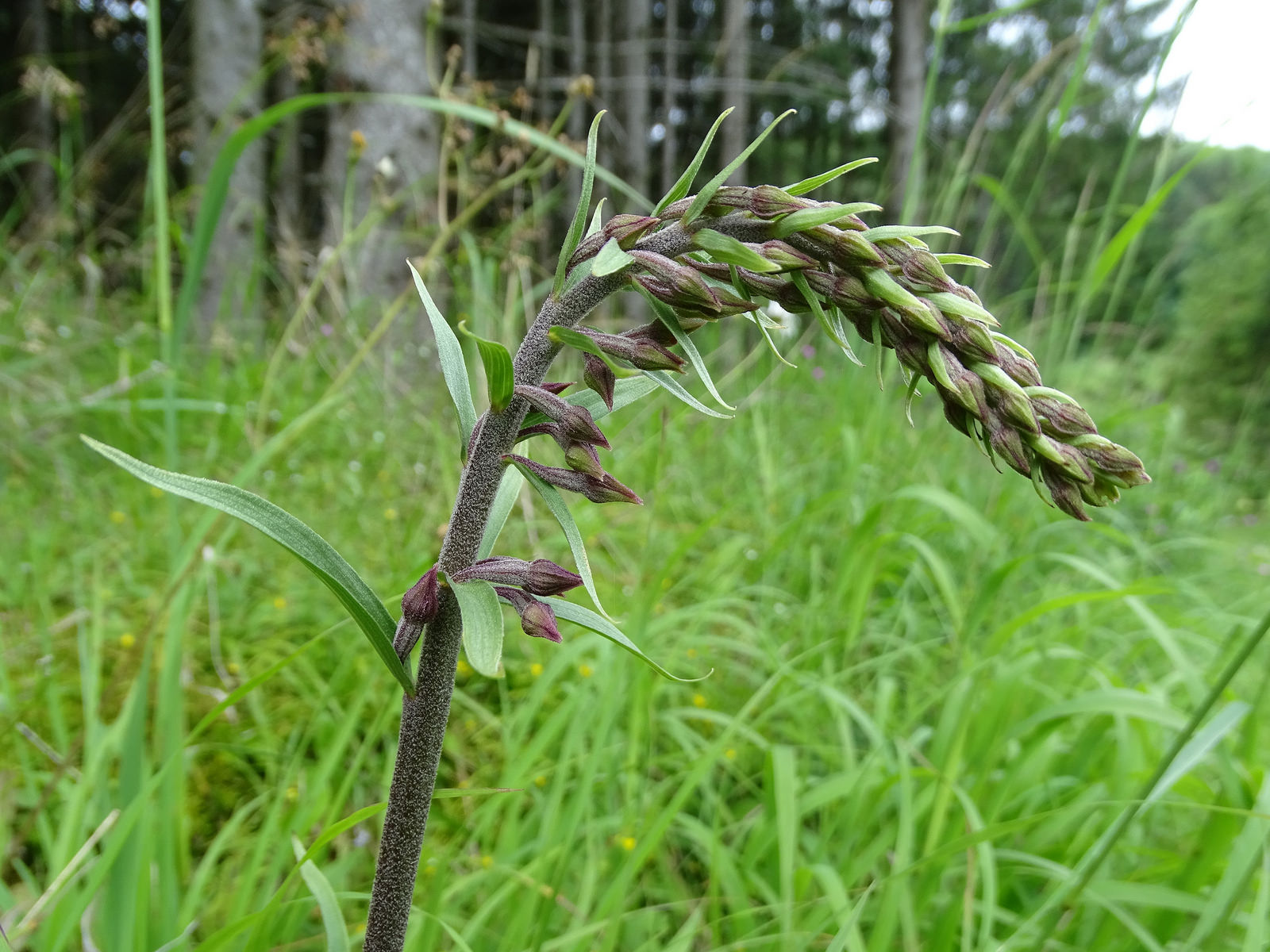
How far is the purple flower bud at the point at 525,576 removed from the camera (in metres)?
0.69

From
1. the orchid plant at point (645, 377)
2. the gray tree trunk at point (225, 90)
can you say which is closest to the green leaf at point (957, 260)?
the orchid plant at point (645, 377)

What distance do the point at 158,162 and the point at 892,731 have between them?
70.1 inches

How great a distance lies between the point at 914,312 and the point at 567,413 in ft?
0.93

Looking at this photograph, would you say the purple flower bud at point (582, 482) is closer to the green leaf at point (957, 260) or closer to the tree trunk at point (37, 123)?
the green leaf at point (957, 260)

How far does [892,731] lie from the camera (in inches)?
74.0

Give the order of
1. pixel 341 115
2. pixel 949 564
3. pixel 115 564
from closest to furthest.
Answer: pixel 115 564 < pixel 949 564 < pixel 341 115

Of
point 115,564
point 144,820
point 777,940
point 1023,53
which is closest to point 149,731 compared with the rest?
point 144,820

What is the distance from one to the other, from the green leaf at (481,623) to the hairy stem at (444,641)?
0.04 meters

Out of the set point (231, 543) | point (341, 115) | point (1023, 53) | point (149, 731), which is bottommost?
point (149, 731)

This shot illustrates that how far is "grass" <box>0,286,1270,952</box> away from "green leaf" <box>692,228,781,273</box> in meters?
0.65

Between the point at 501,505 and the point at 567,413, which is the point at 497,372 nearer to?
the point at 567,413

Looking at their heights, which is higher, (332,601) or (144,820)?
(144,820)

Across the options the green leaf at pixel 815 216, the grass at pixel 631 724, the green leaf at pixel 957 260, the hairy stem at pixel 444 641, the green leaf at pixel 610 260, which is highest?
the green leaf at pixel 815 216

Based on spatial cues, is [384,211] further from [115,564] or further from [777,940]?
[777,940]
